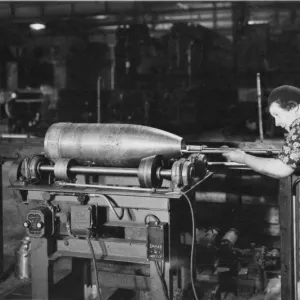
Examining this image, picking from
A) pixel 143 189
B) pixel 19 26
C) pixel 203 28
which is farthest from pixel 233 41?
pixel 143 189

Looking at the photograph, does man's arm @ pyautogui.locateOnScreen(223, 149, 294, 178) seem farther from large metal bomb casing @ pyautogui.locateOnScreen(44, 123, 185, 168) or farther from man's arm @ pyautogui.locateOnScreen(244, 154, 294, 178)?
large metal bomb casing @ pyautogui.locateOnScreen(44, 123, 185, 168)

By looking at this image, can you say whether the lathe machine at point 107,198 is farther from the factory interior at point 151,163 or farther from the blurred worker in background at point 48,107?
the blurred worker in background at point 48,107

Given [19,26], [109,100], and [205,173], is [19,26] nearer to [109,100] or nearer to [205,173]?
[109,100]

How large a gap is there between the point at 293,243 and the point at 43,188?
110cm

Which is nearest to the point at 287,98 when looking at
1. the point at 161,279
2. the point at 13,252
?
the point at 161,279

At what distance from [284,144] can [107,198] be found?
2.40 ft

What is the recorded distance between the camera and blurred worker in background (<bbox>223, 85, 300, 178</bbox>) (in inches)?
72.2

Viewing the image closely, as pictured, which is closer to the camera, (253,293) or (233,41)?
(253,293)

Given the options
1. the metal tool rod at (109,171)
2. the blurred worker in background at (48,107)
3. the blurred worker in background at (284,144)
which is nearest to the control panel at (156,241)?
the metal tool rod at (109,171)

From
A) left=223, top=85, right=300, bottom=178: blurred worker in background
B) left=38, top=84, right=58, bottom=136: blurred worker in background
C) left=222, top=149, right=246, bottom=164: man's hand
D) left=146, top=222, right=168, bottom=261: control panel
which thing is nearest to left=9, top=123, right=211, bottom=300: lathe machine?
left=146, top=222, right=168, bottom=261: control panel

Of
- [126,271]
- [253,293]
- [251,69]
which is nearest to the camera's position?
[126,271]

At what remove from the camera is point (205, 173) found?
2.19 m

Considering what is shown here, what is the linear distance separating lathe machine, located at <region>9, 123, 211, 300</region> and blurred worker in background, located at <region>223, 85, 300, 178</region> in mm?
255

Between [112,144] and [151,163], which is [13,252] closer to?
[112,144]
